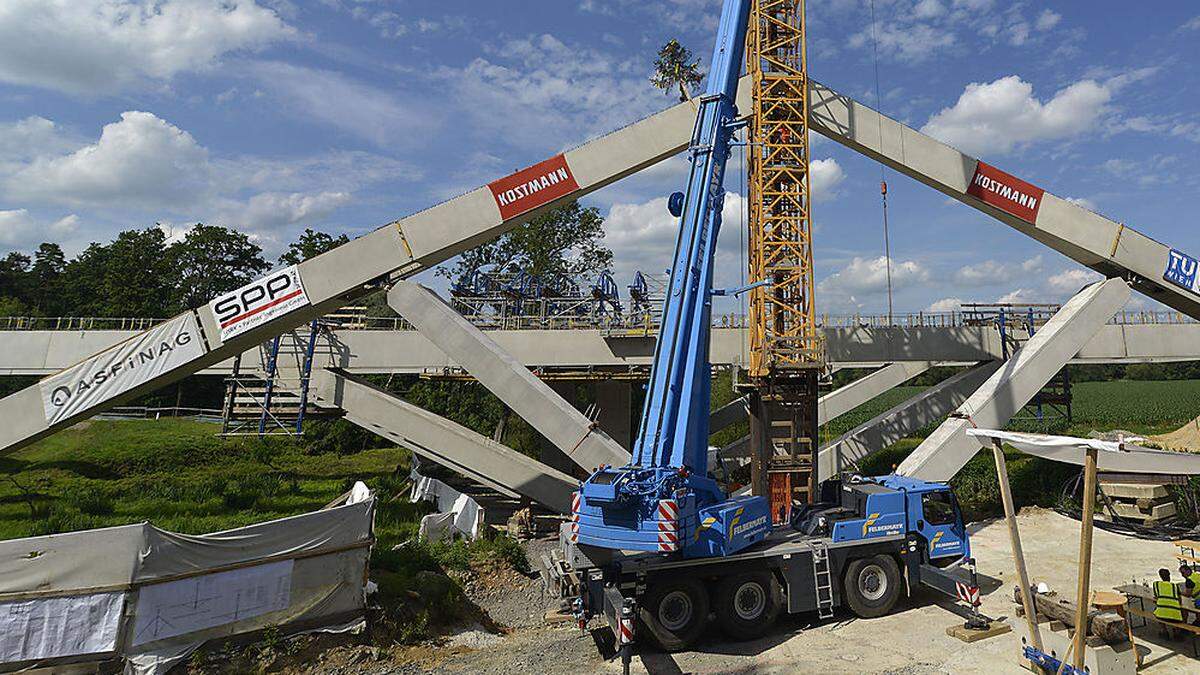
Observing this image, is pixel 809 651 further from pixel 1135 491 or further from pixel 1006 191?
pixel 1006 191

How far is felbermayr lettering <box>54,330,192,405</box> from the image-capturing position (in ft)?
44.1

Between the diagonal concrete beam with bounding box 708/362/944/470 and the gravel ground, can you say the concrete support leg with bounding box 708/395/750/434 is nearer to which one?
the diagonal concrete beam with bounding box 708/362/944/470

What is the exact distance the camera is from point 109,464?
2334 cm

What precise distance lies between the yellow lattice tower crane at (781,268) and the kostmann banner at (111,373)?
13.4 metres

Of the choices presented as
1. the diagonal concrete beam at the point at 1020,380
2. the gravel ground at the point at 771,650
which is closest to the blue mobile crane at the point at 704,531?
the gravel ground at the point at 771,650

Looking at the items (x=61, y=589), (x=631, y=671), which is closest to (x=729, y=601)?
(x=631, y=671)

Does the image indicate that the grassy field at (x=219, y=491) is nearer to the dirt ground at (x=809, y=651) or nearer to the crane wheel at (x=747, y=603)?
the dirt ground at (x=809, y=651)

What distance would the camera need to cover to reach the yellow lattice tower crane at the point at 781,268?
14.3 m

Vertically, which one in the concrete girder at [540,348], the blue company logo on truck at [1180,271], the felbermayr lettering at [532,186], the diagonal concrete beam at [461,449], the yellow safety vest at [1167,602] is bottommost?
the yellow safety vest at [1167,602]

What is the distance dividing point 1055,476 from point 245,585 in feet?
78.0

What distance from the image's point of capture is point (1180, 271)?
1803 centimetres

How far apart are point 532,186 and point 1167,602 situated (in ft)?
46.2

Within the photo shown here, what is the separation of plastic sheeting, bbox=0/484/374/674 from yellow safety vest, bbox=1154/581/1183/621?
11.9 meters

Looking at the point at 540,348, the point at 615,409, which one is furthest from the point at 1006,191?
the point at 615,409
